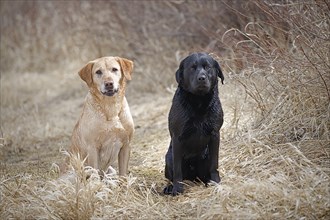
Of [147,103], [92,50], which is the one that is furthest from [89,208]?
[92,50]

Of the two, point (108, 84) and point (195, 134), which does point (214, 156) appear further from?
point (108, 84)

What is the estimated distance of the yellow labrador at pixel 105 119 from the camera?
5250mm

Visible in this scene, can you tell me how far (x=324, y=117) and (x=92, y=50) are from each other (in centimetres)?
708

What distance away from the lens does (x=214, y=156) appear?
4977 mm

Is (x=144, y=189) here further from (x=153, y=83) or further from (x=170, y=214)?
(x=153, y=83)

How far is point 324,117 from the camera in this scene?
518 cm

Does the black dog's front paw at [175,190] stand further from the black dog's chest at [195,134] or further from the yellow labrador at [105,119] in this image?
the yellow labrador at [105,119]

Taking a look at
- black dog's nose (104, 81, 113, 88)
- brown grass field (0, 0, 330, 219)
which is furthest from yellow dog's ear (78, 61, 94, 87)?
brown grass field (0, 0, 330, 219)

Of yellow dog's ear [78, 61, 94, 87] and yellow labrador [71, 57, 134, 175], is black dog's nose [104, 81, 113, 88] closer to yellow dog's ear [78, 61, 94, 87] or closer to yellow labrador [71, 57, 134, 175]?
yellow labrador [71, 57, 134, 175]

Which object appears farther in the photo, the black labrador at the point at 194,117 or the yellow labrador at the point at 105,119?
the yellow labrador at the point at 105,119

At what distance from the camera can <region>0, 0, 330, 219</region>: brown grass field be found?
4.43m

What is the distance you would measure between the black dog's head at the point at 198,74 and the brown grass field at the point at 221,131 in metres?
0.68

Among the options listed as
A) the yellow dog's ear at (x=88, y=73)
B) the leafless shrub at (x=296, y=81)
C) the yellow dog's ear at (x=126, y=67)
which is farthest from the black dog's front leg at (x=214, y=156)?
the yellow dog's ear at (x=88, y=73)

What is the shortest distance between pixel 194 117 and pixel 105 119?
0.87 metres
